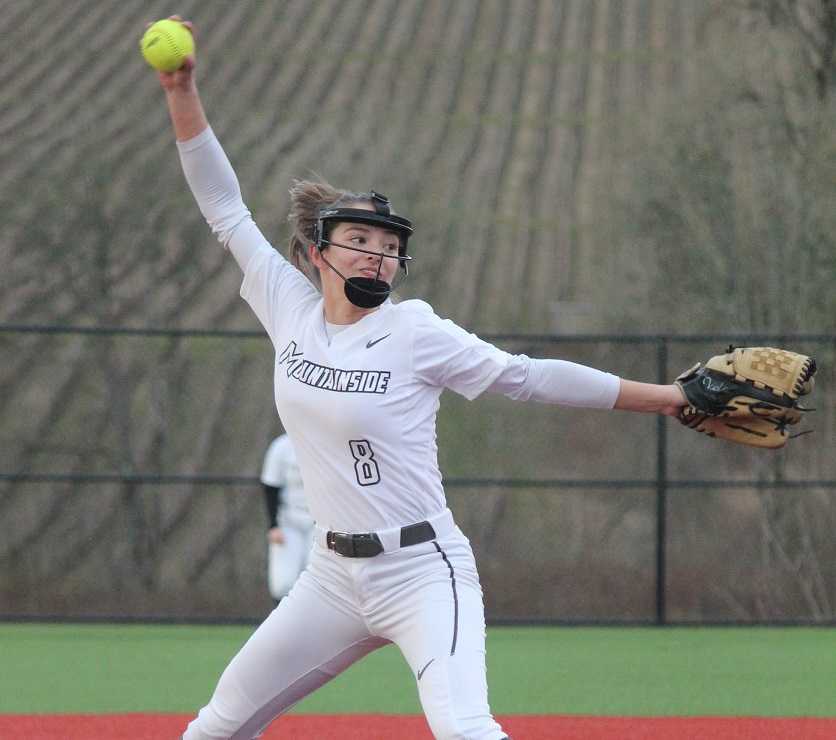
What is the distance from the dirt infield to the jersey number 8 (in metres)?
2.64

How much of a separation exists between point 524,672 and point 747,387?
499 centimetres

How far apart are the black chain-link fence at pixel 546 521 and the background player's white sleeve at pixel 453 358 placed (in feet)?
23.0

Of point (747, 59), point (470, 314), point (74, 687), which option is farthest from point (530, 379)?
point (470, 314)

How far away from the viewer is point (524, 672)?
902 centimetres

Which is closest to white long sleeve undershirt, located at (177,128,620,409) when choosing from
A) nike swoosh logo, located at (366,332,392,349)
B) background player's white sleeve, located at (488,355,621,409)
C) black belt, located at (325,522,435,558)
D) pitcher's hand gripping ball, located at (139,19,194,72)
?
background player's white sleeve, located at (488,355,621,409)

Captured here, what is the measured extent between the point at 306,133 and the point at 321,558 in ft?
122

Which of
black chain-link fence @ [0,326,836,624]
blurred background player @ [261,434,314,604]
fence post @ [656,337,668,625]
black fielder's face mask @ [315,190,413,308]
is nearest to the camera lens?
black fielder's face mask @ [315,190,413,308]

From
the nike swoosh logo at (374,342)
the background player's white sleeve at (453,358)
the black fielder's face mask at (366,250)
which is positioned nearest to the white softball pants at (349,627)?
the background player's white sleeve at (453,358)

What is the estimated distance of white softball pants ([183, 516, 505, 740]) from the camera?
4.19 metres

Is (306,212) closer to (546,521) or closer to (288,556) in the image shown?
(288,556)

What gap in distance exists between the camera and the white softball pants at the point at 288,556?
984 centimetres

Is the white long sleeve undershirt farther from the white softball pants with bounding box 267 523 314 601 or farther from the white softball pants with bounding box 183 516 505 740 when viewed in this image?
the white softball pants with bounding box 267 523 314 601

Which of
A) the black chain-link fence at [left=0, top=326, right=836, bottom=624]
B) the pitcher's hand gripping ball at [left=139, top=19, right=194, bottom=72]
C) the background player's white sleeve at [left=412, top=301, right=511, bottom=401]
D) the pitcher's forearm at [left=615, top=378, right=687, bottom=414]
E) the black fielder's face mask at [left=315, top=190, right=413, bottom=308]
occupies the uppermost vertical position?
the pitcher's hand gripping ball at [left=139, top=19, right=194, bottom=72]

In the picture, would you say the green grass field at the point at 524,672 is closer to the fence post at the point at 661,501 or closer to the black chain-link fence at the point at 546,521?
the fence post at the point at 661,501
